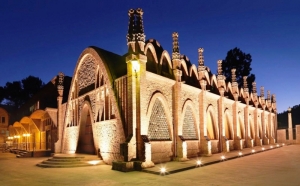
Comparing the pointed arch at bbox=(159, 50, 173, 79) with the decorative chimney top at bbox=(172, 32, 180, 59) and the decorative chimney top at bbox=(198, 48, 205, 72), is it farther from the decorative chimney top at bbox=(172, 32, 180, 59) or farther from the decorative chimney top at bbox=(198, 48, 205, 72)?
the decorative chimney top at bbox=(198, 48, 205, 72)

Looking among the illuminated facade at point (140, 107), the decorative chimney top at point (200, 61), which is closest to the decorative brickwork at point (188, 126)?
the illuminated facade at point (140, 107)

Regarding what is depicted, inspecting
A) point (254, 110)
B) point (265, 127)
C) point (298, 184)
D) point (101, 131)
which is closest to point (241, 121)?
point (254, 110)

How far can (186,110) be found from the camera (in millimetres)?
20125

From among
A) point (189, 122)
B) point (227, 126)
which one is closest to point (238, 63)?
point (227, 126)

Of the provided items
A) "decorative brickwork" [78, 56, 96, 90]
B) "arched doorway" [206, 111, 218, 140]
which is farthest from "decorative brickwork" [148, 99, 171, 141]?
"arched doorway" [206, 111, 218, 140]

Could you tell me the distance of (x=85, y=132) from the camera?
21.3 metres

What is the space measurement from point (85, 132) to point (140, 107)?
8234mm

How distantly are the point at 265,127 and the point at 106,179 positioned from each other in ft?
106

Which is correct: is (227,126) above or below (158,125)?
below

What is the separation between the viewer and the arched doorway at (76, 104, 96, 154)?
20734mm

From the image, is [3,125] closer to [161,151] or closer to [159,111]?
[159,111]

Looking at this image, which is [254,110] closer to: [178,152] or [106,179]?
[178,152]

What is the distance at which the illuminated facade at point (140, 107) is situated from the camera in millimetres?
15102

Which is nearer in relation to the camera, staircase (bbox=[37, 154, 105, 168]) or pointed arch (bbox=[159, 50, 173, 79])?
staircase (bbox=[37, 154, 105, 168])
